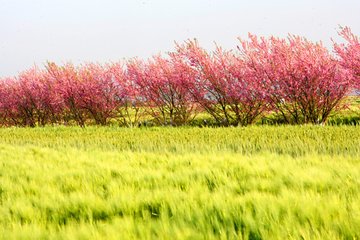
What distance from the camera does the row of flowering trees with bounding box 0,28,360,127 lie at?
622 inches

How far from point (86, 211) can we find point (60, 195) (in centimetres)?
49

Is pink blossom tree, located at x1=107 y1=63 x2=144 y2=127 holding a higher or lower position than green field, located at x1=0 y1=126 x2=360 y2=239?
higher

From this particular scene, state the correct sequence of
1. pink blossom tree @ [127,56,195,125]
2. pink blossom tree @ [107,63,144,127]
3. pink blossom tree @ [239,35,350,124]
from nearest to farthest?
pink blossom tree @ [239,35,350,124]
pink blossom tree @ [127,56,195,125]
pink blossom tree @ [107,63,144,127]

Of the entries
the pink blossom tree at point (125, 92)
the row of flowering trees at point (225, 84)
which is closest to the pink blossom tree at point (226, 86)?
the row of flowering trees at point (225, 84)

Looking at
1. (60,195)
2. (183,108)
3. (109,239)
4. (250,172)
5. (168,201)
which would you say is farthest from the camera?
(183,108)

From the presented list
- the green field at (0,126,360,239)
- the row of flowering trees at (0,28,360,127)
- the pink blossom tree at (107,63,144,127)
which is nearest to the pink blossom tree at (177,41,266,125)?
the row of flowering trees at (0,28,360,127)

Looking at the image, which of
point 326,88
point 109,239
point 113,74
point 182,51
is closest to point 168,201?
point 109,239

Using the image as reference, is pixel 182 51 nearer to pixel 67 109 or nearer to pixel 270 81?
pixel 270 81

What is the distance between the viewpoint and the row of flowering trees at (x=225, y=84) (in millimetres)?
15805

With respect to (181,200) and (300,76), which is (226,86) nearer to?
(300,76)

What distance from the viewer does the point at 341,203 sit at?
249 centimetres

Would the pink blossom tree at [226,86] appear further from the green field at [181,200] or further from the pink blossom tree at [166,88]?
the green field at [181,200]

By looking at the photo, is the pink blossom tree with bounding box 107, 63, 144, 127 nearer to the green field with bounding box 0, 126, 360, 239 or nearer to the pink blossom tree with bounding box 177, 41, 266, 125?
the pink blossom tree with bounding box 177, 41, 266, 125

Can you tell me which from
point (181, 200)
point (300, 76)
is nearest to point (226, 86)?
point (300, 76)
